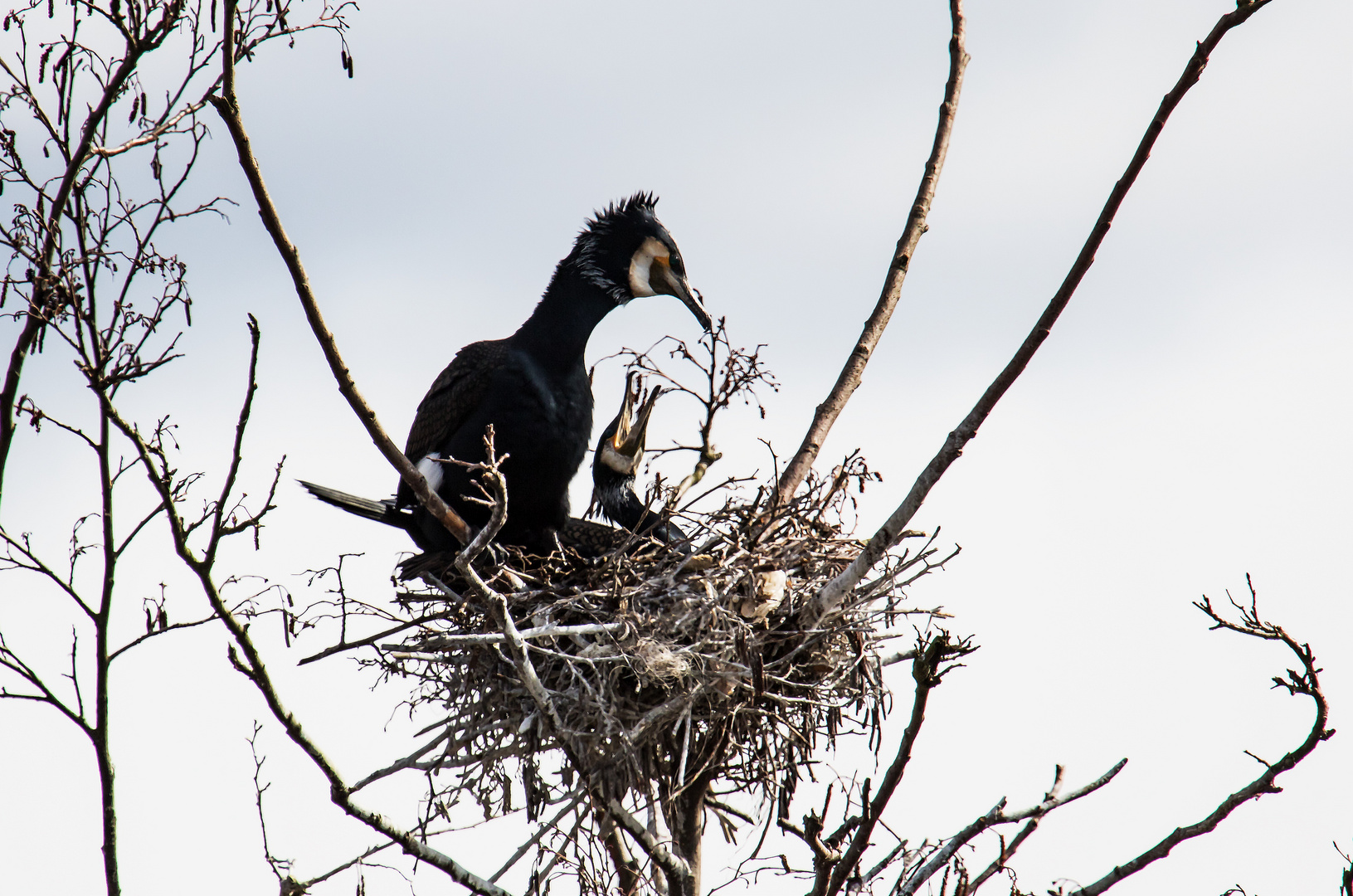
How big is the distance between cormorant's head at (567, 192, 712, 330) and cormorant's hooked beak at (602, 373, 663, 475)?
47cm

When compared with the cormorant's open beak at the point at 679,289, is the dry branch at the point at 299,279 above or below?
below

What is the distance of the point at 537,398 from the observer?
16.4 ft

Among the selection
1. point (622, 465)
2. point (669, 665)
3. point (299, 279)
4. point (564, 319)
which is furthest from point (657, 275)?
point (299, 279)

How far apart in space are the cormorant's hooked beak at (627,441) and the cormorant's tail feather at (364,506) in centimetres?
99

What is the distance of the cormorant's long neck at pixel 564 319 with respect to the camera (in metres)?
5.20

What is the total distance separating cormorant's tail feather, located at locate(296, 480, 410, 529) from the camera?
502cm

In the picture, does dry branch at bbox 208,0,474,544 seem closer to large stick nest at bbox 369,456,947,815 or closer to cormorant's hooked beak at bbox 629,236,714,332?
large stick nest at bbox 369,456,947,815

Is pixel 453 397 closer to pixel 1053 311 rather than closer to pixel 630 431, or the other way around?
pixel 630 431

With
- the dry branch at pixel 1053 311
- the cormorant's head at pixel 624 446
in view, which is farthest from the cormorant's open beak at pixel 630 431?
the dry branch at pixel 1053 311

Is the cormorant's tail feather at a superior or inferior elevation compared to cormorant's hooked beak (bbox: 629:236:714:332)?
inferior

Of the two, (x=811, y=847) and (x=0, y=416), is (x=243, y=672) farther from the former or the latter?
(x=811, y=847)

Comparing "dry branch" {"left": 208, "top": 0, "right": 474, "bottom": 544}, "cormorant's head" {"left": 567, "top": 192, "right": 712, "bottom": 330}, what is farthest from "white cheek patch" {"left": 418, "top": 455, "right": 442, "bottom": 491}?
"dry branch" {"left": 208, "top": 0, "right": 474, "bottom": 544}

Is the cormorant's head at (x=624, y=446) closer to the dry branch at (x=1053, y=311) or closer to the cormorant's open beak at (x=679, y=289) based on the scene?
the cormorant's open beak at (x=679, y=289)

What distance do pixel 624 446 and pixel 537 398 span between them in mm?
731
